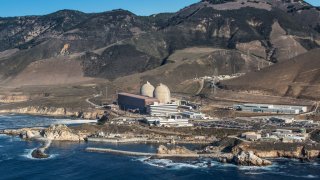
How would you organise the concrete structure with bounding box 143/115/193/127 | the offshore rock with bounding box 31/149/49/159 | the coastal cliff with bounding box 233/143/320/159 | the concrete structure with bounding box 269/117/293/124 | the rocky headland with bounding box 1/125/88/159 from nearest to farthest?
the coastal cliff with bounding box 233/143/320/159 < the offshore rock with bounding box 31/149/49/159 < the rocky headland with bounding box 1/125/88/159 < the concrete structure with bounding box 269/117/293/124 < the concrete structure with bounding box 143/115/193/127

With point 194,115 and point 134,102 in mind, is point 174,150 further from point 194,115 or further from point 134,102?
point 134,102

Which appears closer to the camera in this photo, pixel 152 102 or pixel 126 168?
pixel 126 168

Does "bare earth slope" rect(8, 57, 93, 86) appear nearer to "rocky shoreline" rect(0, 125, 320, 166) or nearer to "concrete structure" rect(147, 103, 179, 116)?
"concrete structure" rect(147, 103, 179, 116)

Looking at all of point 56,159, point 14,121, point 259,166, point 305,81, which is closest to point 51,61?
point 14,121

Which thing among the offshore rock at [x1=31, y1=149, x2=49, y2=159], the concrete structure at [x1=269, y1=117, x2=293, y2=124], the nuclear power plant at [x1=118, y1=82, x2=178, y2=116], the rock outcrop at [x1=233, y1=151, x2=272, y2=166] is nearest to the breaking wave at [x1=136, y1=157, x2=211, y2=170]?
the rock outcrop at [x1=233, y1=151, x2=272, y2=166]

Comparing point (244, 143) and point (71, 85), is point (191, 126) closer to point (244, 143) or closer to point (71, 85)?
point (244, 143)

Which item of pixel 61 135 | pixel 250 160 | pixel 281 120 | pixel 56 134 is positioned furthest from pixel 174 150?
pixel 281 120
